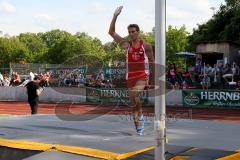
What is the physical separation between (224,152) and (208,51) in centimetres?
2262

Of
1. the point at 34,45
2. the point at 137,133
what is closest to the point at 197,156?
the point at 137,133

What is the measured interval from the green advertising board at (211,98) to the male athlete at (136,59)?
11084 millimetres

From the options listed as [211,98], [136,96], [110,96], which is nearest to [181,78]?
[211,98]

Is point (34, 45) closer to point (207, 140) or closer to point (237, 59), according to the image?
point (237, 59)

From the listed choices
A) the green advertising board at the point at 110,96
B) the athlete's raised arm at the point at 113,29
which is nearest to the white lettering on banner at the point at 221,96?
the green advertising board at the point at 110,96

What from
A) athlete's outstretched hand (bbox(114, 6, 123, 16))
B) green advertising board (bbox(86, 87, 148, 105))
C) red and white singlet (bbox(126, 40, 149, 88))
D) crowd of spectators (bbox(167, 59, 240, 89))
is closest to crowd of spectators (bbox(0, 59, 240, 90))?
crowd of spectators (bbox(167, 59, 240, 89))

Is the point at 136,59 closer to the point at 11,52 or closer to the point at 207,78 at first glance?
the point at 207,78

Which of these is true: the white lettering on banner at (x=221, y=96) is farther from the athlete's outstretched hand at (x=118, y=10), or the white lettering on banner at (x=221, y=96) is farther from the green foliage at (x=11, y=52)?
the green foliage at (x=11, y=52)

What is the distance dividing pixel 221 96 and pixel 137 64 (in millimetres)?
11635

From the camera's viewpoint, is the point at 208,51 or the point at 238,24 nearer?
the point at 208,51

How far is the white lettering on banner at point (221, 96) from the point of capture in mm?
16312

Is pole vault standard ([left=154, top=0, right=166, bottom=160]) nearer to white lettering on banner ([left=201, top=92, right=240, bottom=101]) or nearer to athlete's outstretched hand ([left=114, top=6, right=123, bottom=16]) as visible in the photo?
athlete's outstretched hand ([left=114, top=6, right=123, bottom=16])

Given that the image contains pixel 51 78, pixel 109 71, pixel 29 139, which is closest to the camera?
pixel 29 139

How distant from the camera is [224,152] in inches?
175
